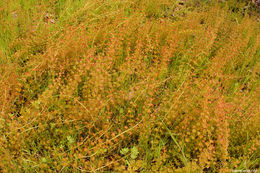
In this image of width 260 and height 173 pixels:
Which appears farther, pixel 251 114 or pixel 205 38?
pixel 205 38

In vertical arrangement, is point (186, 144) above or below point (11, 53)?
below

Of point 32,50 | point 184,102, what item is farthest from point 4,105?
point 184,102

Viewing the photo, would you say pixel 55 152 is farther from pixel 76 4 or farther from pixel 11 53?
pixel 76 4

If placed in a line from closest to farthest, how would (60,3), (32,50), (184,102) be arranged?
1. (184,102)
2. (32,50)
3. (60,3)

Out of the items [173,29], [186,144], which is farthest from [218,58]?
[186,144]

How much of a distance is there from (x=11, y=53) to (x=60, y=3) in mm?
1262

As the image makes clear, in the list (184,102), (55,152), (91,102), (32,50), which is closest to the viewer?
(55,152)

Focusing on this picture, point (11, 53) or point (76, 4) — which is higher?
point (76, 4)

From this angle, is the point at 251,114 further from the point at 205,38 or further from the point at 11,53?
the point at 11,53

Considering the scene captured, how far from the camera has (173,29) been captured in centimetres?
330

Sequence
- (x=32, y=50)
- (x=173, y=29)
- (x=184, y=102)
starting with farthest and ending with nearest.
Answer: (x=173, y=29) < (x=32, y=50) < (x=184, y=102)

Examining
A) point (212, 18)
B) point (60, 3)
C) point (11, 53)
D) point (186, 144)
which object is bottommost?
point (186, 144)

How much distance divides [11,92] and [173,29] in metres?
2.27

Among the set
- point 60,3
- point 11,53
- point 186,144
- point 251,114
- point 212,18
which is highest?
point 60,3
